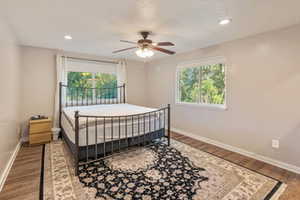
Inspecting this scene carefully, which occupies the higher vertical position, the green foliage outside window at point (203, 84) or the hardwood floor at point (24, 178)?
the green foliage outside window at point (203, 84)

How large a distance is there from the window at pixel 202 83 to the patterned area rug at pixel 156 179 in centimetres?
151

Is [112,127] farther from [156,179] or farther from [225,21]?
[225,21]

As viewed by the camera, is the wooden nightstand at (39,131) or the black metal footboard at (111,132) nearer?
the black metal footboard at (111,132)

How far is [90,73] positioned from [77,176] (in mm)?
3235

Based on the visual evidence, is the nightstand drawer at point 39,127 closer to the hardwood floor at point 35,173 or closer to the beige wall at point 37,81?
the hardwood floor at point 35,173

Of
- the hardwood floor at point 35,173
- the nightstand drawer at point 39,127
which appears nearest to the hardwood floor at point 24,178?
the hardwood floor at point 35,173

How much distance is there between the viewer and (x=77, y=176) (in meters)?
2.28

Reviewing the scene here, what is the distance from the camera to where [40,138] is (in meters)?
3.60

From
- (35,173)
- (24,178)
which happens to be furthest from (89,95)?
(24,178)

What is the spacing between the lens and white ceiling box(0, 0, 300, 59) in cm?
194

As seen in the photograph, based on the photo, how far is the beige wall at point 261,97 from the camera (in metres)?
2.54

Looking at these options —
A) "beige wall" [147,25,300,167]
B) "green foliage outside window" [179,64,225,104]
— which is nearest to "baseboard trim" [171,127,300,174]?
"beige wall" [147,25,300,167]

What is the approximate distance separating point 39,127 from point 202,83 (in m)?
4.12

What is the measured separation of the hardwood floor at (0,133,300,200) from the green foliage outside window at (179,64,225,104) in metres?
1.21
